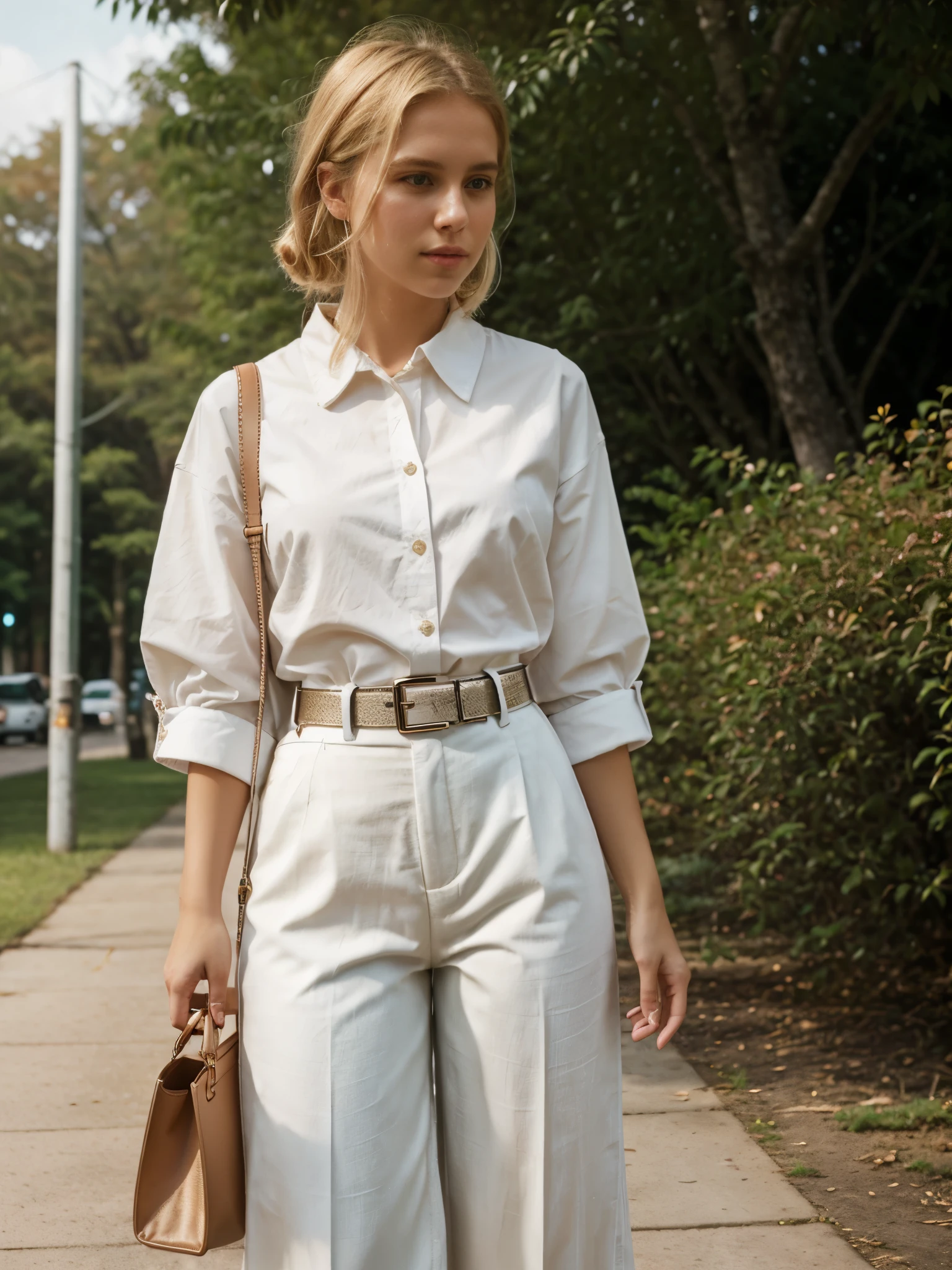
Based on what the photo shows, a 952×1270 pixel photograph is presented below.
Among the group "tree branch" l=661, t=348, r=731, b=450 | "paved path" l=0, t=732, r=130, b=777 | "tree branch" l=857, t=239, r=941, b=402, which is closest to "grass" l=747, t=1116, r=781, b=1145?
"tree branch" l=857, t=239, r=941, b=402

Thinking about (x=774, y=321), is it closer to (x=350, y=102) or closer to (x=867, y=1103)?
(x=867, y=1103)

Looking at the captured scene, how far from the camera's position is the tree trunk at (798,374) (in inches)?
298

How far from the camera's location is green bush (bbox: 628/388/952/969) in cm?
433

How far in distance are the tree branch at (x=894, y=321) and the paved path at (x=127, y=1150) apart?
5922 millimetres

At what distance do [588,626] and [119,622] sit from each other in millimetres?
49885

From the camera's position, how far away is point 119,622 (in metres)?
50.4

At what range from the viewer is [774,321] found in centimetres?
763

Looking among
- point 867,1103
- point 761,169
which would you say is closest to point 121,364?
point 761,169

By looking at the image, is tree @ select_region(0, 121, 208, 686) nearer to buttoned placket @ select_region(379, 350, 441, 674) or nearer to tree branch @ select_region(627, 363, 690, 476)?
tree branch @ select_region(627, 363, 690, 476)

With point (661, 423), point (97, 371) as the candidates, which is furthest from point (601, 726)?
point (97, 371)

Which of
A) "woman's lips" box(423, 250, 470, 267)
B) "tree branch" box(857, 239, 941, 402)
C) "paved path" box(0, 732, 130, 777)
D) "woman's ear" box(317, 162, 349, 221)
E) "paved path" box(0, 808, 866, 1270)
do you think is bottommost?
"paved path" box(0, 732, 130, 777)

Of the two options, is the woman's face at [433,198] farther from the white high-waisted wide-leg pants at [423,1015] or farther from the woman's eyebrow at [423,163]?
the white high-waisted wide-leg pants at [423,1015]

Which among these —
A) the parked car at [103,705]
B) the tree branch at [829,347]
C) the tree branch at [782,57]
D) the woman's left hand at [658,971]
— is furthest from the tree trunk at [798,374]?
the parked car at [103,705]

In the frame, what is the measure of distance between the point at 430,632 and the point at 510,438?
0.30 metres
